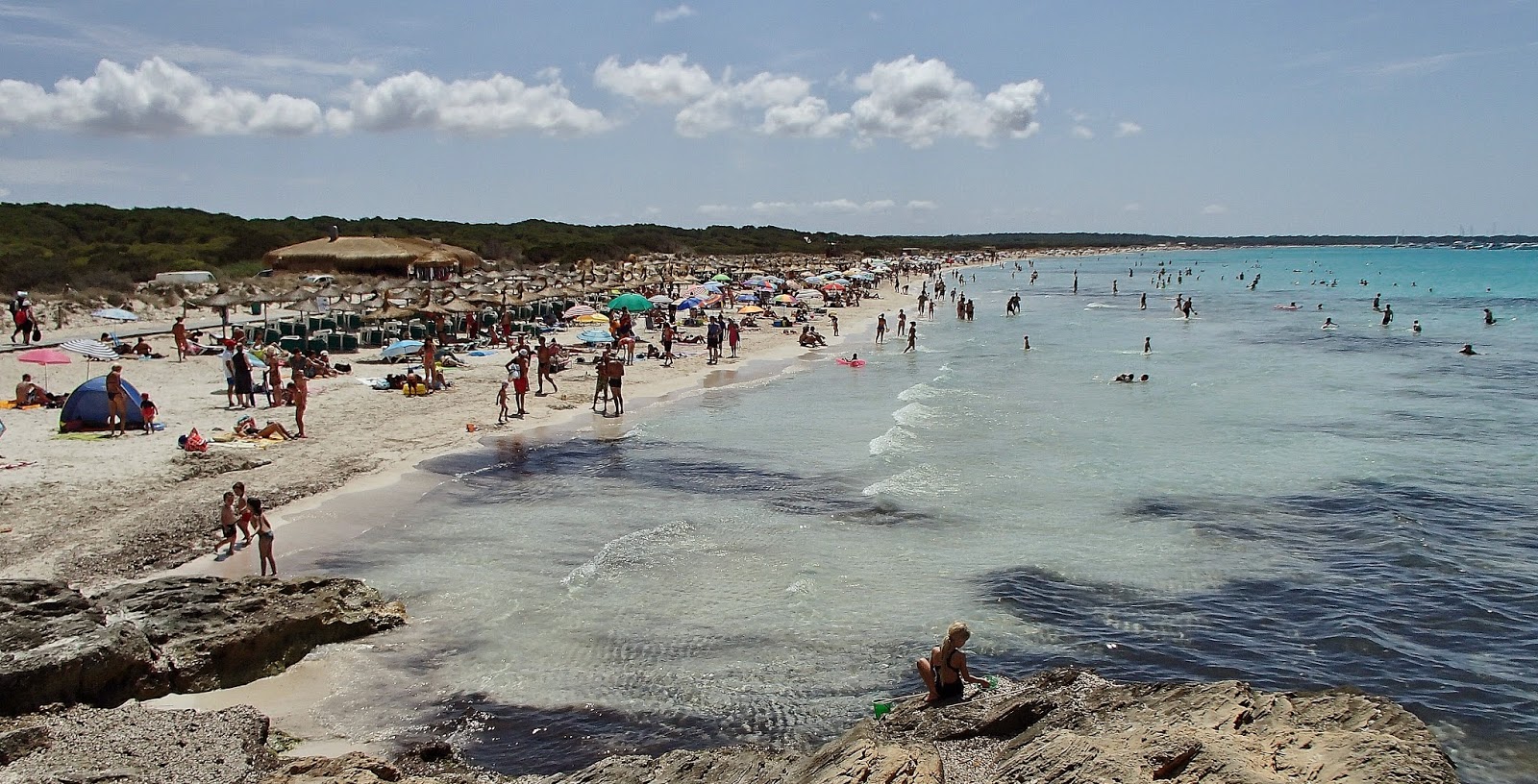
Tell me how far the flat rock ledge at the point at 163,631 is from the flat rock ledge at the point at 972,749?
0.36m

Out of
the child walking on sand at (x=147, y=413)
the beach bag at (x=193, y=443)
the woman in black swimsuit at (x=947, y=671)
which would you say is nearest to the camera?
the woman in black swimsuit at (x=947, y=671)

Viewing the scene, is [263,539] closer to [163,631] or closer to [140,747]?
[163,631]

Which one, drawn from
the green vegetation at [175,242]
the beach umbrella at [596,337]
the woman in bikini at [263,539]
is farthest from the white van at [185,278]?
the woman in bikini at [263,539]

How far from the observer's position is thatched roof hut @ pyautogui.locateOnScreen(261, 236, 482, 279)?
38656 mm

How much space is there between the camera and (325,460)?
15125mm

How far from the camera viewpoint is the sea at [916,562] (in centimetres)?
830

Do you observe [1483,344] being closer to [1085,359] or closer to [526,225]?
[1085,359]

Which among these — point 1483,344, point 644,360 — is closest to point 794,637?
point 644,360

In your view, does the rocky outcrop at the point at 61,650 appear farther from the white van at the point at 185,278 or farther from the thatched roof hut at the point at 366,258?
the thatched roof hut at the point at 366,258

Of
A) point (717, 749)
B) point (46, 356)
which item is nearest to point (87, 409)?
point (46, 356)

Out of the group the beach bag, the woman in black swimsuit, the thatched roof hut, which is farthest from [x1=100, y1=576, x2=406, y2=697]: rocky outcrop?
the thatched roof hut

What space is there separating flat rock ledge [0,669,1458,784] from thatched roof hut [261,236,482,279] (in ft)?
112

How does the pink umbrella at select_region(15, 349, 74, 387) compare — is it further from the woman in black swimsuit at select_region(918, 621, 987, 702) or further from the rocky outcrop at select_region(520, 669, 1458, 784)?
the woman in black swimsuit at select_region(918, 621, 987, 702)

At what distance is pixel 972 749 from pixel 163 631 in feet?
21.0
